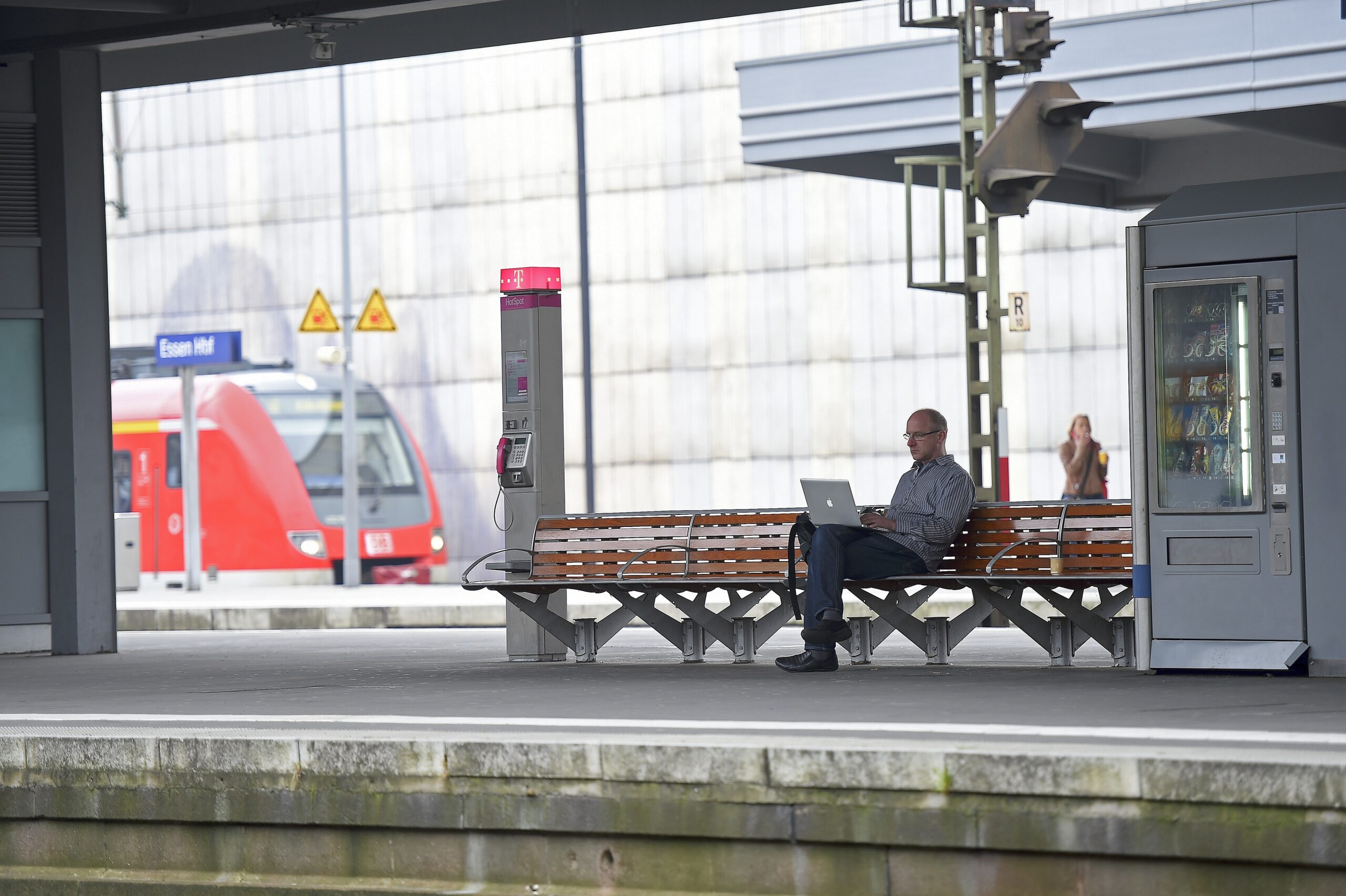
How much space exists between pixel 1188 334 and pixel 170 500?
19469 millimetres

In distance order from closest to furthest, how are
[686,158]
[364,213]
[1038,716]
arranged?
[1038,716] → [686,158] → [364,213]

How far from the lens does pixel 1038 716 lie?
7.33m

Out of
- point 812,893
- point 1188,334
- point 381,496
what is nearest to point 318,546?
point 381,496

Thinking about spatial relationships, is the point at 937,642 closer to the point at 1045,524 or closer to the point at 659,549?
the point at 1045,524

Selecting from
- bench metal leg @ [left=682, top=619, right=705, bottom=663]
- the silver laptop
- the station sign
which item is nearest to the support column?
bench metal leg @ [left=682, top=619, right=705, bottom=663]

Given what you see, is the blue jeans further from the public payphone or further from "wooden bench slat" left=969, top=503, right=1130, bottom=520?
the public payphone

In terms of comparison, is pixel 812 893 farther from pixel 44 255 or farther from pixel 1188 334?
pixel 44 255

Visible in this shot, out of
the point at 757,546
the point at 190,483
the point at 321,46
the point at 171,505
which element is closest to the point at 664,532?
the point at 757,546

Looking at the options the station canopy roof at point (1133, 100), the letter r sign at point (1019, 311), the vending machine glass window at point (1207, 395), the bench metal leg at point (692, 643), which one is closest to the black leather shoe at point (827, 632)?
the bench metal leg at point (692, 643)

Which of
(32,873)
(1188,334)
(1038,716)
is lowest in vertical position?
(32,873)

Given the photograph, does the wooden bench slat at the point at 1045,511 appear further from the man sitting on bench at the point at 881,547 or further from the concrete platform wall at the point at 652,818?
the concrete platform wall at the point at 652,818

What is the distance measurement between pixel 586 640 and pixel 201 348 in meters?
12.9

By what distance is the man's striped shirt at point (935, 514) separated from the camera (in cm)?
1016

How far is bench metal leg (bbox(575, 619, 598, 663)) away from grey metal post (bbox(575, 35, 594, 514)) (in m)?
16.0
